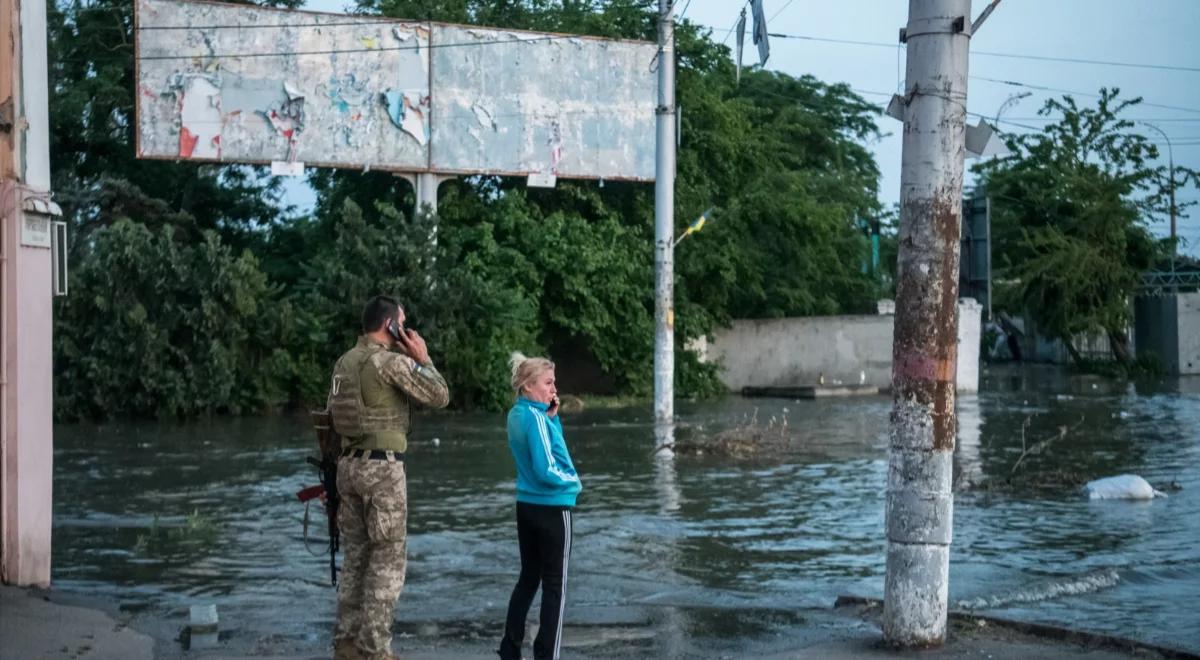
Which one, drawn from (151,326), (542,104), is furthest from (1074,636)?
(542,104)

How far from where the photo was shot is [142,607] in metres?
9.24

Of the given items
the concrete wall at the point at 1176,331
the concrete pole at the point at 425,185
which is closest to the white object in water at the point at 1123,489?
the concrete pole at the point at 425,185

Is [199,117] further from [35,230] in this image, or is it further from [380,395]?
[380,395]

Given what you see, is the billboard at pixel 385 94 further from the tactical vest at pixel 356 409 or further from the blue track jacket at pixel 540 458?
the blue track jacket at pixel 540 458

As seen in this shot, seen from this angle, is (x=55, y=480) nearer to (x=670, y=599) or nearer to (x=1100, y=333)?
(x=670, y=599)

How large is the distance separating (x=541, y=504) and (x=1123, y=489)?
940 cm

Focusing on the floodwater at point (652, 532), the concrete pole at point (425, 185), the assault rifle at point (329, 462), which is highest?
the concrete pole at point (425, 185)

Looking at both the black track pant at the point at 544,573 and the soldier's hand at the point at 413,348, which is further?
the soldier's hand at the point at 413,348

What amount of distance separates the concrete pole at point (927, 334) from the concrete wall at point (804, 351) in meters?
27.2

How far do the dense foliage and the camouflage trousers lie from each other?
19389 millimetres

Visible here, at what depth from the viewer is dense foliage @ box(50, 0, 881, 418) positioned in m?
25.8

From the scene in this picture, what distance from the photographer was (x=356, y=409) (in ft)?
23.0

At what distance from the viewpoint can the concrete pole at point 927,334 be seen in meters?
7.33

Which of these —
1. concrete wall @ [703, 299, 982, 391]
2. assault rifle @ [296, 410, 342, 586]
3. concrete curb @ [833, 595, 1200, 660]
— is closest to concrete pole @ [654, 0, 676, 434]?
concrete wall @ [703, 299, 982, 391]
